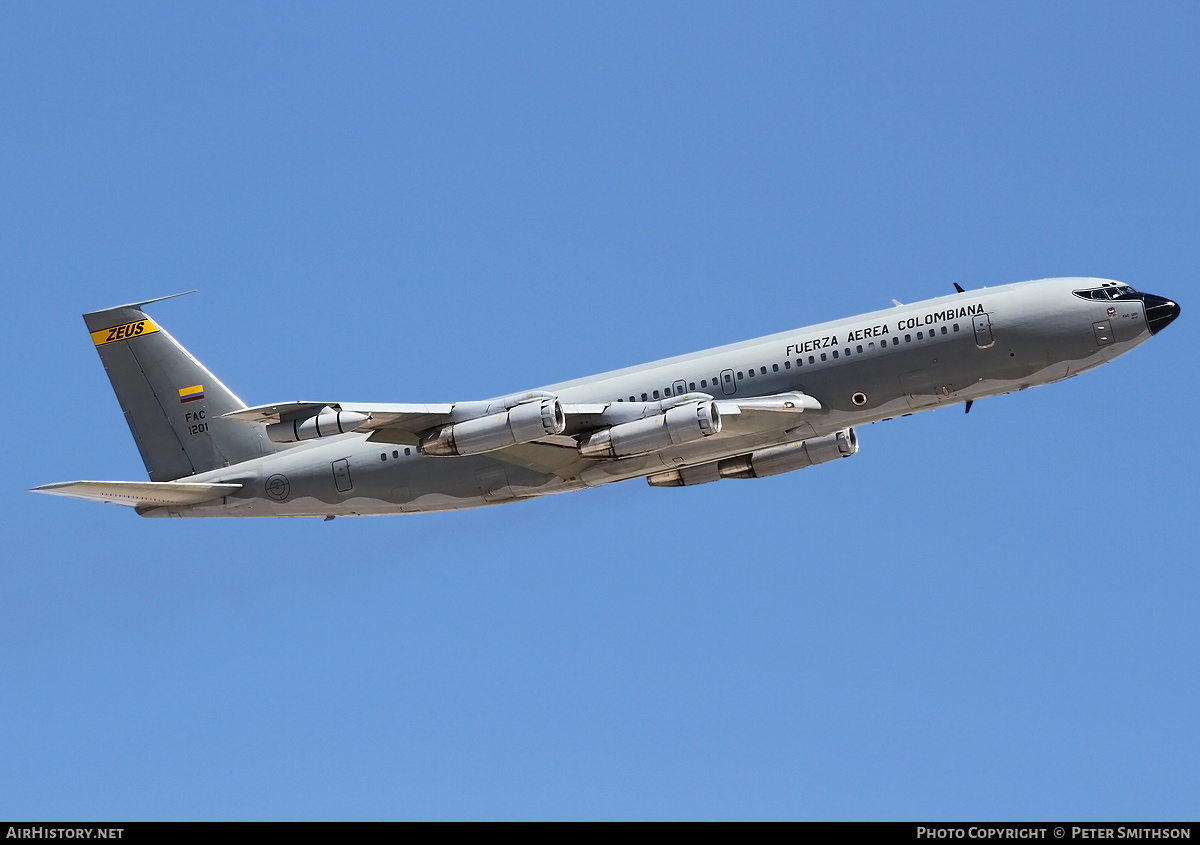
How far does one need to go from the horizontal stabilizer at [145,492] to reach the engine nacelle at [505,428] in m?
10.4

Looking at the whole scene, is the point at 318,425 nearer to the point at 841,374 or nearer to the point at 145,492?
the point at 145,492

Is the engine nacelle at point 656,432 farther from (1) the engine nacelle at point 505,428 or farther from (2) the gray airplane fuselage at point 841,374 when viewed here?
(1) the engine nacelle at point 505,428

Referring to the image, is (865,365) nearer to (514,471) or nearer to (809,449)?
(809,449)

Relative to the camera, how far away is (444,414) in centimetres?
4884

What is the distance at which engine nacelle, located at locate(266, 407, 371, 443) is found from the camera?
4703 cm

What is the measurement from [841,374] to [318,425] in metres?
16.8

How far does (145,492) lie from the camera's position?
53281mm

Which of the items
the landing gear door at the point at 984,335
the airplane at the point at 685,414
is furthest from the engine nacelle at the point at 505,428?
the landing gear door at the point at 984,335

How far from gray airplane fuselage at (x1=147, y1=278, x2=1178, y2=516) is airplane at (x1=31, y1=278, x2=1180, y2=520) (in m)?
0.05
